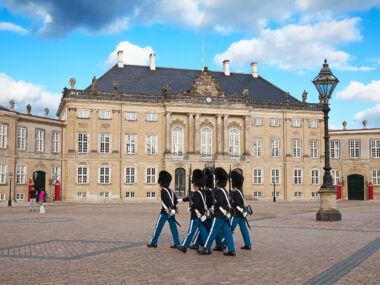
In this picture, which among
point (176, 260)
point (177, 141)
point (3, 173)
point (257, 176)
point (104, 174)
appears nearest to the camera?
point (176, 260)

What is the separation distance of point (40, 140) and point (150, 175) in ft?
38.7

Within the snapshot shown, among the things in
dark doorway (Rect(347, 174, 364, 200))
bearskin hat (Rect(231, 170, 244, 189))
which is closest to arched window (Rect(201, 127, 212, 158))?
dark doorway (Rect(347, 174, 364, 200))

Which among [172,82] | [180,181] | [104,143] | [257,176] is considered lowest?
[180,181]

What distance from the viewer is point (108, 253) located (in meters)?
10.8

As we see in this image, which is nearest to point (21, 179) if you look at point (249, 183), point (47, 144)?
point (47, 144)

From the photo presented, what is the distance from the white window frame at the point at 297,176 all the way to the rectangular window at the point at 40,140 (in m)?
28.1

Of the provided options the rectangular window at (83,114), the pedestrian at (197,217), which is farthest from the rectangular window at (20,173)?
the pedestrian at (197,217)

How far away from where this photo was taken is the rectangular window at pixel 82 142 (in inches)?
1897

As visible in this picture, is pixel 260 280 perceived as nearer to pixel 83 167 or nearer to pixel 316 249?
pixel 316 249

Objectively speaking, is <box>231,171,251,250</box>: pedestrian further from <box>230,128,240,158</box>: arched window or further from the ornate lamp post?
<box>230,128,240,158</box>: arched window

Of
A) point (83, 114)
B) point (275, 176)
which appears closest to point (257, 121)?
point (275, 176)

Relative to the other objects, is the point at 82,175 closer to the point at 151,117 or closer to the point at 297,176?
the point at 151,117

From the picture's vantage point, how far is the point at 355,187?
5647 cm

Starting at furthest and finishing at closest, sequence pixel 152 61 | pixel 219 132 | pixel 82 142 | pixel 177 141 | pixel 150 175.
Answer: pixel 152 61 → pixel 219 132 → pixel 177 141 → pixel 150 175 → pixel 82 142
